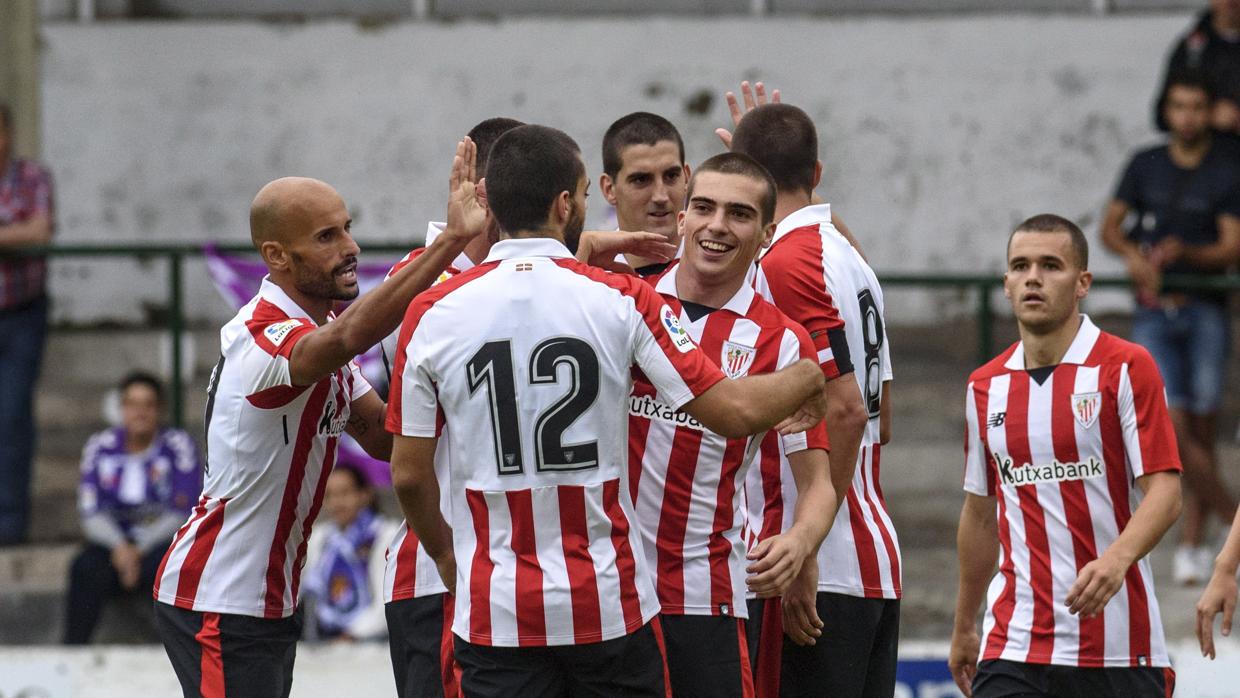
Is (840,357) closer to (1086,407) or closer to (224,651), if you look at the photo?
(1086,407)

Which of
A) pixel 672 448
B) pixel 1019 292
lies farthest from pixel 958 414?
pixel 672 448

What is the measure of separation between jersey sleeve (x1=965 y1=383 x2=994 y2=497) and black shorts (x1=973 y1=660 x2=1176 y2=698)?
1.94 ft

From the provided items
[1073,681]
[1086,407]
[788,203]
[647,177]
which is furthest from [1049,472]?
[647,177]

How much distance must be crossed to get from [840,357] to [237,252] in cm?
586

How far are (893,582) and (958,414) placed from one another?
4.44 meters

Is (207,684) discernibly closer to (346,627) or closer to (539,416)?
(539,416)

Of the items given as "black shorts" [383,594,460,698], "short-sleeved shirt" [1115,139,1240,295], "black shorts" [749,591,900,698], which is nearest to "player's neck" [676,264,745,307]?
"black shorts" [749,591,900,698]

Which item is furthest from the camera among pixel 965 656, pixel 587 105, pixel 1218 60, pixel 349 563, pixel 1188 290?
pixel 587 105

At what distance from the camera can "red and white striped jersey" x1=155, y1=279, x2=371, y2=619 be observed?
5.47 meters

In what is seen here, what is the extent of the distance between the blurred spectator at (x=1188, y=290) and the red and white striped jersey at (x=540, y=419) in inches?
219

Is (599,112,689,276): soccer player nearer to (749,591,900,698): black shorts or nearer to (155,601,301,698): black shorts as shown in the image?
(749,591,900,698): black shorts

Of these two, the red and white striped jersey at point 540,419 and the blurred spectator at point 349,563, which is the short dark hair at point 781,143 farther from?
the blurred spectator at point 349,563

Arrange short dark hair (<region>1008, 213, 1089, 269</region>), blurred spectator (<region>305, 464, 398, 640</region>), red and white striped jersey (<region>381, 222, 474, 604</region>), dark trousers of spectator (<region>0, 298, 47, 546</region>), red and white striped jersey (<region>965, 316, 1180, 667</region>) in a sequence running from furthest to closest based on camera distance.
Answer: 1. dark trousers of spectator (<region>0, 298, 47, 546</region>)
2. blurred spectator (<region>305, 464, 398, 640</region>)
3. short dark hair (<region>1008, 213, 1089, 269</region>)
4. red and white striped jersey (<region>965, 316, 1180, 667</region>)
5. red and white striped jersey (<region>381, 222, 474, 604</region>)

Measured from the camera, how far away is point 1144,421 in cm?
602
